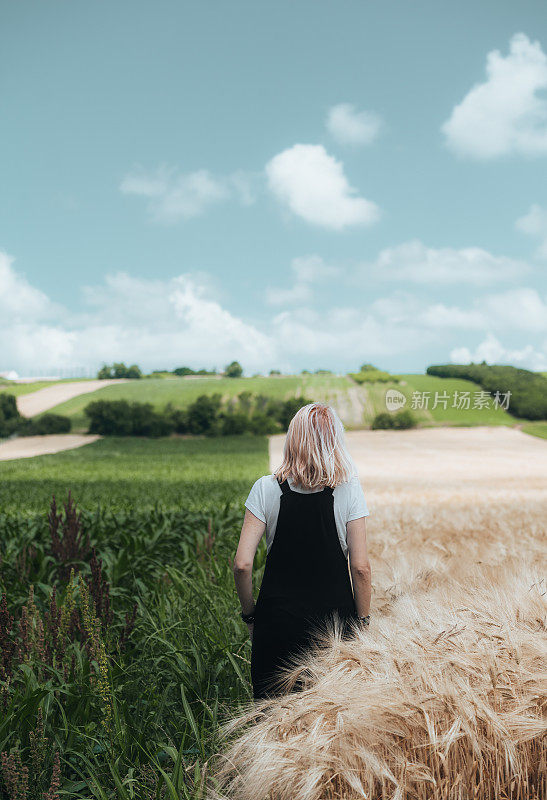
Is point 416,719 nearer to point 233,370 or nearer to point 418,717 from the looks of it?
point 418,717

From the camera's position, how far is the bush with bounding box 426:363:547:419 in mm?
61188

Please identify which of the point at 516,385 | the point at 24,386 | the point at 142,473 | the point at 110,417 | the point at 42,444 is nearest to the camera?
the point at 142,473

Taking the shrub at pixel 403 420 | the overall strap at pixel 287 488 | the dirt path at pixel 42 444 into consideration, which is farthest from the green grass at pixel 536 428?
the overall strap at pixel 287 488

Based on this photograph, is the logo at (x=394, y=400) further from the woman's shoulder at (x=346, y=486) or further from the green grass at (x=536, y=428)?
the woman's shoulder at (x=346, y=486)

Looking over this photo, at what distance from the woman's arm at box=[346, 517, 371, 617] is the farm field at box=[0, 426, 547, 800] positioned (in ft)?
0.47

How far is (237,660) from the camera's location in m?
3.60

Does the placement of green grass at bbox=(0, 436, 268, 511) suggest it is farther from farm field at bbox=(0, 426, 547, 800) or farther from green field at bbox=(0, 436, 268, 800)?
farm field at bbox=(0, 426, 547, 800)

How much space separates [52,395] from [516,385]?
57782 millimetres

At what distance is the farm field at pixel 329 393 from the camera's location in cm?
6072

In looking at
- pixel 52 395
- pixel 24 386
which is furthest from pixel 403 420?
pixel 24 386

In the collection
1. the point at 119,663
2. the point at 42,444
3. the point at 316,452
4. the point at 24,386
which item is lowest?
the point at 42,444

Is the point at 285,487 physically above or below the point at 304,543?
above

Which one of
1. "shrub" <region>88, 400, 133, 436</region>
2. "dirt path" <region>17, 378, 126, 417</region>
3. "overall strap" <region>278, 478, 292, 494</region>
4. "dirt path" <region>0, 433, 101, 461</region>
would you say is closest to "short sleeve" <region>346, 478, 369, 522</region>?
"overall strap" <region>278, 478, 292, 494</region>

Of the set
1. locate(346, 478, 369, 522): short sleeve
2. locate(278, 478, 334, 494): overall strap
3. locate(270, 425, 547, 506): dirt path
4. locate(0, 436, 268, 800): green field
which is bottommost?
locate(270, 425, 547, 506): dirt path
